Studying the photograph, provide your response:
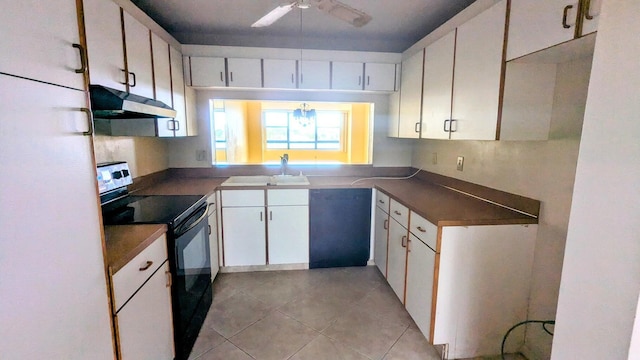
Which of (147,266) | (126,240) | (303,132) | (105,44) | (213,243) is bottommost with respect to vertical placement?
(213,243)

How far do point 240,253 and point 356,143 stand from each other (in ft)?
12.2

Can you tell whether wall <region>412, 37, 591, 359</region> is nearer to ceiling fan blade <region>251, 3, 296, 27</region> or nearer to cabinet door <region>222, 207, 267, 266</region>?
ceiling fan blade <region>251, 3, 296, 27</region>

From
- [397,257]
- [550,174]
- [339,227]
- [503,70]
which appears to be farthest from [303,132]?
[550,174]

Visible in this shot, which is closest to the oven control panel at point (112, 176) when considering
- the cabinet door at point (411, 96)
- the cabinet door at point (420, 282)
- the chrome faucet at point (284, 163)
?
the chrome faucet at point (284, 163)

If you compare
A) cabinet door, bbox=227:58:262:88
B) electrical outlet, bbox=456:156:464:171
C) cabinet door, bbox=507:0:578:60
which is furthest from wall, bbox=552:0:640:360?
cabinet door, bbox=227:58:262:88

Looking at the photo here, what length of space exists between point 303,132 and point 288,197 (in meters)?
3.66

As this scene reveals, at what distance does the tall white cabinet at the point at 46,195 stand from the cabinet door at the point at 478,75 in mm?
1862

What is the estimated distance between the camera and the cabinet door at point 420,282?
5.90 feet

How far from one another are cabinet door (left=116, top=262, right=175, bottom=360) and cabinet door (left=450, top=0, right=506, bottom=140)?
1941 mm

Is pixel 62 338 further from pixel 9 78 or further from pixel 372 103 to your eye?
pixel 372 103

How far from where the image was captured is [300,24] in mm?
2572

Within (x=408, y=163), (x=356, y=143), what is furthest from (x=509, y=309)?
(x=356, y=143)

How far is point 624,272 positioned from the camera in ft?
1.81

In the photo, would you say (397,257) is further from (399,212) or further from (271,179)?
(271,179)
